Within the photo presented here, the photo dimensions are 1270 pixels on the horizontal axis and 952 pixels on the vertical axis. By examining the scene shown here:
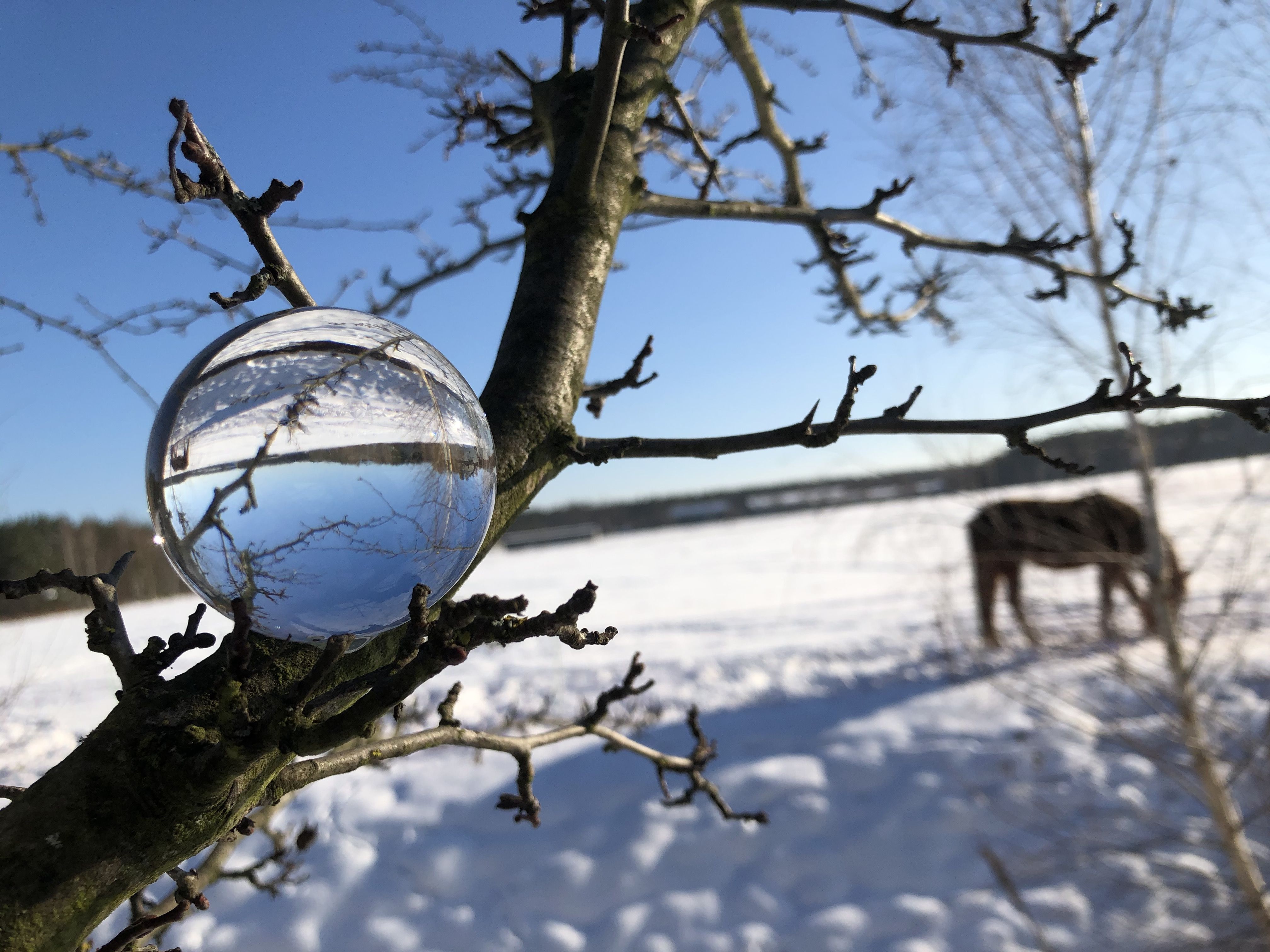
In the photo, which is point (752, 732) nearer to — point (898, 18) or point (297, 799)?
point (297, 799)

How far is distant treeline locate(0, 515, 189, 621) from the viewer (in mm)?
6203

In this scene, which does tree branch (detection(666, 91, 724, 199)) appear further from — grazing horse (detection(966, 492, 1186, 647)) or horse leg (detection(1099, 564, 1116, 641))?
horse leg (detection(1099, 564, 1116, 641))

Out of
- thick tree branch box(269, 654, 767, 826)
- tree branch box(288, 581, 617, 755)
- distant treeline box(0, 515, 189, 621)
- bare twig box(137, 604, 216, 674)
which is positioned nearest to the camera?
tree branch box(288, 581, 617, 755)

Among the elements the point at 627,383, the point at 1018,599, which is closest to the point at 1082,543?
the point at 1018,599

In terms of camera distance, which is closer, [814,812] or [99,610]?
[99,610]

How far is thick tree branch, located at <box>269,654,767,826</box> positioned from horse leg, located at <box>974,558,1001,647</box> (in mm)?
6555

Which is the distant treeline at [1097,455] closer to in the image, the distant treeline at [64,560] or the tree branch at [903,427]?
the tree branch at [903,427]

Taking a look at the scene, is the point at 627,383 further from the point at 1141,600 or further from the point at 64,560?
the point at 64,560

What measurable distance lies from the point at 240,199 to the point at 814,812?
19.4ft

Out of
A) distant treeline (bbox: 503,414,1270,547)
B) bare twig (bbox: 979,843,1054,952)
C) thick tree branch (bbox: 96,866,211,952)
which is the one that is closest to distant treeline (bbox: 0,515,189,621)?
distant treeline (bbox: 503,414,1270,547)

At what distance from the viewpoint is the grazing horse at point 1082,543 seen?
15.1 ft

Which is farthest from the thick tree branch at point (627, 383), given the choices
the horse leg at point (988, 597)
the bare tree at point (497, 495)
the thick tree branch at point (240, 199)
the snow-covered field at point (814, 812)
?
the horse leg at point (988, 597)

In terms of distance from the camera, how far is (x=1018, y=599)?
601cm

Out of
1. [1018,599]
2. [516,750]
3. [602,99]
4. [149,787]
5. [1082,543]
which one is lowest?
[1018,599]
